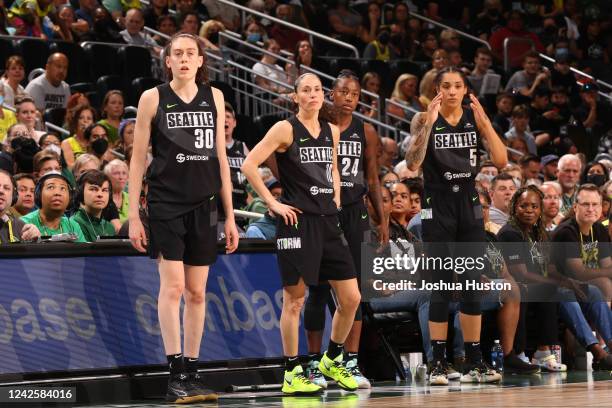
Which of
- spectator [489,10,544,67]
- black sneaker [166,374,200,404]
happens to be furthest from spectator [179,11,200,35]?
black sneaker [166,374,200,404]

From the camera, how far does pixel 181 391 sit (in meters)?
7.33

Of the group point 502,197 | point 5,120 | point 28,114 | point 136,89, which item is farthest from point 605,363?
point 136,89

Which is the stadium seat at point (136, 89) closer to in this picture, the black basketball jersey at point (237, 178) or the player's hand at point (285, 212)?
the black basketball jersey at point (237, 178)

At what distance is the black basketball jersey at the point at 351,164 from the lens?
340 inches

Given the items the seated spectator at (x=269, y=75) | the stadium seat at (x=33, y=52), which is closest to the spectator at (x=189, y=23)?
the seated spectator at (x=269, y=75)

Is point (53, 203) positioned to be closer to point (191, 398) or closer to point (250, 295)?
point (250, 295)

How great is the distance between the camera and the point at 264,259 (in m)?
8.82

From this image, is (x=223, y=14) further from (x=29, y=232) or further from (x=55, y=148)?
(x=29, y=232)

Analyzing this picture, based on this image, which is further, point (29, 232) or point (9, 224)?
point (9, 224)

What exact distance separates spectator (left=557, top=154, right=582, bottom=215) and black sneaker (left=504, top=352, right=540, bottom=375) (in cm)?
393

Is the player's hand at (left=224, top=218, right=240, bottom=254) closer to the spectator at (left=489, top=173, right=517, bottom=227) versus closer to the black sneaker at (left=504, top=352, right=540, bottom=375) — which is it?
the black sneaker at (left=504, top=352, right=540, bottom=375)

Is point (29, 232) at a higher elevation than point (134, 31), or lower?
lower

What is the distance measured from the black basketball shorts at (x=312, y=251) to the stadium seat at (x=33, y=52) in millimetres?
7158

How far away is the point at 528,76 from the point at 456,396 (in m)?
11.9
